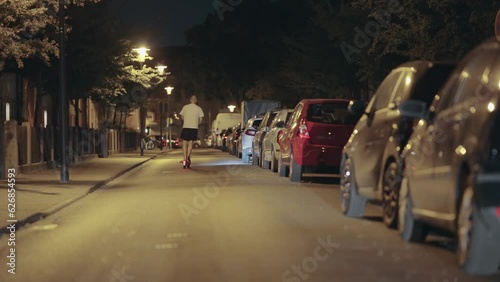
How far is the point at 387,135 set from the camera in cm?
A: 1063

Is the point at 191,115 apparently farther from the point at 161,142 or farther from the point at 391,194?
the point at 161,142

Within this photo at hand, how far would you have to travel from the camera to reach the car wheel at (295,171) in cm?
1831

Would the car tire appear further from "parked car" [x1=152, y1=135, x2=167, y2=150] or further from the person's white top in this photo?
"parked car" [x1=152, y1=135, x2=167, y2=150]

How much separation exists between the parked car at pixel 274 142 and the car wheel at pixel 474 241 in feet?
45.1

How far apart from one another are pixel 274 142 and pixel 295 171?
408 cm

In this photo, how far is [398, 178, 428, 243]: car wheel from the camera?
9469mm

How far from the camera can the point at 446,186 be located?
7895 millimetres

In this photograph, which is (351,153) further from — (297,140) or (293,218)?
(297,140)

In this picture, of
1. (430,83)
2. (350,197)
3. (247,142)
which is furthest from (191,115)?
(430,83)

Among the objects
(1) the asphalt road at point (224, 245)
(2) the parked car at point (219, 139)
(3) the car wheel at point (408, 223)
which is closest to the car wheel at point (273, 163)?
(1) the asphalt road at point (224, 245)

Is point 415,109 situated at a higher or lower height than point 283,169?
higher

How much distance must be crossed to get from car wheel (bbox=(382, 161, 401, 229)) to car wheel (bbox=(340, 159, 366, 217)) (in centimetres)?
108

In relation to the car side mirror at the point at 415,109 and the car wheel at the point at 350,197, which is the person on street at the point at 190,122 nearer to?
the car wheel at the point at 350,197

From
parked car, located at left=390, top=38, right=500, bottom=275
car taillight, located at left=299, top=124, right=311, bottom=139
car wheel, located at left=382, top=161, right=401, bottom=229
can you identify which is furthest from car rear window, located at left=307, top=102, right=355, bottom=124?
parked car, located at left=390, top=38, right=500, bottom=275
